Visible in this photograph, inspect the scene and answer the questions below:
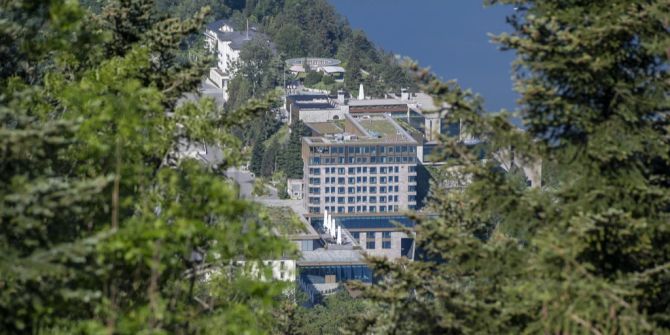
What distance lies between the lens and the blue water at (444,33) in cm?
7575

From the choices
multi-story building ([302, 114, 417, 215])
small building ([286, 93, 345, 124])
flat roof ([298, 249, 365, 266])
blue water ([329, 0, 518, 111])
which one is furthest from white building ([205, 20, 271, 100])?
flat roof ([298, 249, 365, 266])

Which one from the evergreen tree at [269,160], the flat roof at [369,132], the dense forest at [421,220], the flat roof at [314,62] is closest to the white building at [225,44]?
the flat roof at [314,62]

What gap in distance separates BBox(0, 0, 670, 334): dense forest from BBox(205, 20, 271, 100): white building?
5645 cm

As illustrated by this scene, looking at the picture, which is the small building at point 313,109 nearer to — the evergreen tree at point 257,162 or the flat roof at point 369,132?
the flat roof at point 369,132

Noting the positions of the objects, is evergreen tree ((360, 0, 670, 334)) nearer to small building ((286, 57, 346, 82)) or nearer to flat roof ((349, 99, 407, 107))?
flat roof ((349, 99, 407, 107))

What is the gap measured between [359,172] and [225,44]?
2022 cm

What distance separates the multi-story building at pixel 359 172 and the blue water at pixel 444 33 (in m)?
16.6

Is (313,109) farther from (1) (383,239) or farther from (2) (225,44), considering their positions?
(2) (225,44)

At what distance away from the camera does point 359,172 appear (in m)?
51.0

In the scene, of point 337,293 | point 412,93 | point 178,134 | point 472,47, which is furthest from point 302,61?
point 178,134

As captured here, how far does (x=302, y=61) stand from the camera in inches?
2633

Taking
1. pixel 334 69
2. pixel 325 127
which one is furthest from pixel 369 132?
pixel 334 69

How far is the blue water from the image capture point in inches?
2982

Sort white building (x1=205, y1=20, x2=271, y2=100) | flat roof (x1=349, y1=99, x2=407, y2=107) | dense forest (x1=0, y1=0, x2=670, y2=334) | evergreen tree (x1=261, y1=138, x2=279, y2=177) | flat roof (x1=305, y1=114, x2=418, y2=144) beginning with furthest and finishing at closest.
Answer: white building (x1=205, y1=20, x2=271, y2=100) < flat roof (x1=349, y1=99, x2=407, y2=107) < evergreen tree (x1=261, y1=138, x2=279, y2=177) < flat roof (x1=305, y1=114, x2=418, y2=144) < dense forest (x1=0, y1=0, x2=670, y2=334)
